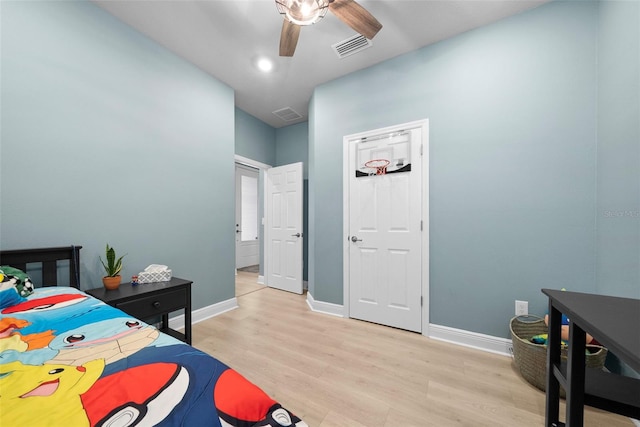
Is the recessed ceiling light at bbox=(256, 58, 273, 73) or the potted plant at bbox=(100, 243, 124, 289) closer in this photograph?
the potted plant at bbox=(100, 243, 124, 289)

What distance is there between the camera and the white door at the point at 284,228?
12.2ft

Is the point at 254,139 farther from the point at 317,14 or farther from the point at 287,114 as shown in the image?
the point at 317,14

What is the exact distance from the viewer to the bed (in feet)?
1.70

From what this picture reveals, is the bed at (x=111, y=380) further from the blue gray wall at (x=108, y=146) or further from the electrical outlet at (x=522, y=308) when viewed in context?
the electrical outlet at (x=522, y=308)

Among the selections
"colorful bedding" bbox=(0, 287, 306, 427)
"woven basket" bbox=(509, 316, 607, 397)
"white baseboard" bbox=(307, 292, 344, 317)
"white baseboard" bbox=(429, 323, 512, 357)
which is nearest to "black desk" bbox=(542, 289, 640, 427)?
"woven basket" bbox=(509, 316, 607, 397)

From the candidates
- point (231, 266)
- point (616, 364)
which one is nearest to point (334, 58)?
point (231, 266)

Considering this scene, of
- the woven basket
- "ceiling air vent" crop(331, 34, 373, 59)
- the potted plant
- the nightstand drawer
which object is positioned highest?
"ceiling air vent" crop(331, 34, 373, 59)

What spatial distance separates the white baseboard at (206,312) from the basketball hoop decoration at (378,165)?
2.41m

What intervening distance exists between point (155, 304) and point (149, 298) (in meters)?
0.07

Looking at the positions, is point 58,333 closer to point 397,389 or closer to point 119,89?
point 397,389

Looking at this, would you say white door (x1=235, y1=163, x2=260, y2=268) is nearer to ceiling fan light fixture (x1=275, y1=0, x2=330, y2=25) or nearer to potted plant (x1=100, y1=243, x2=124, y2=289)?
potted plant (x1=100, y1=243, x2=124, y2=289)

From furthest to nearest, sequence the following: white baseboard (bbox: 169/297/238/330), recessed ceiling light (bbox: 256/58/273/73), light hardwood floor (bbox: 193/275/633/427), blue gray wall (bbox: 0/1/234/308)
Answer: recessed ceiling light (bbox: 256/58/273/73), white baseboard (bbox: 169/297/238/330), blue gray wall (bbox: 0/1/234/308), light hardwood floor (bbox: 193/275/633/427)

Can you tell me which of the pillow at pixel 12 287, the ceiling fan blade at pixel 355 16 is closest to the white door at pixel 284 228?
the ceiling fan blade at pixel 355 16

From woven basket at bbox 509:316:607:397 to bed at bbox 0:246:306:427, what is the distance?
6.16 feet
